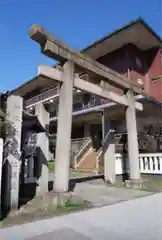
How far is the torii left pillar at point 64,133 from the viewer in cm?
667

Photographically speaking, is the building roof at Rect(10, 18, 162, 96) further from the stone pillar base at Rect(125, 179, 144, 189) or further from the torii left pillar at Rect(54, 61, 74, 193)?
the stone pillar base at Rect(125, 179, 144, 189)

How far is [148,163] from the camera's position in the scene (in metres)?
11.5

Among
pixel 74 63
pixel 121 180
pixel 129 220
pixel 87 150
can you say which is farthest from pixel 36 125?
pixel 87 150

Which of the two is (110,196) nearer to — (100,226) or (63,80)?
(100,226)

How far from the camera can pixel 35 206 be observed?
623 cm

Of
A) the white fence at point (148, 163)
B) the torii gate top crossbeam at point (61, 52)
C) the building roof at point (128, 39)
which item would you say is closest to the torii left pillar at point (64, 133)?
the torii gate top crossbeam at point (61, 52)

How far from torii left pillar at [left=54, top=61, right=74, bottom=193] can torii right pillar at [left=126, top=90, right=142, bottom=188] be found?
3.64 meters

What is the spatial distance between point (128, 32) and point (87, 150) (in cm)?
876

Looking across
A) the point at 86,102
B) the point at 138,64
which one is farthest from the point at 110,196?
the point at 138,64

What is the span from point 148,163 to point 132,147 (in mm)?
2241

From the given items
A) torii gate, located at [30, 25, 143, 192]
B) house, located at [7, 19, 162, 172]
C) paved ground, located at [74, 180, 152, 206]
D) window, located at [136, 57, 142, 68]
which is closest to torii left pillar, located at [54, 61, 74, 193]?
torii gate, located at [30, 25, 143, 192]

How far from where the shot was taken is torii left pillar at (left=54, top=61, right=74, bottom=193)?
667 cm

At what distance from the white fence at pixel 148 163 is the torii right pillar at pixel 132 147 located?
5.64 feet

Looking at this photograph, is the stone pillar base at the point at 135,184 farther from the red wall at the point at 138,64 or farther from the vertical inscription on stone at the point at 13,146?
the red wall at the point at 138,64
